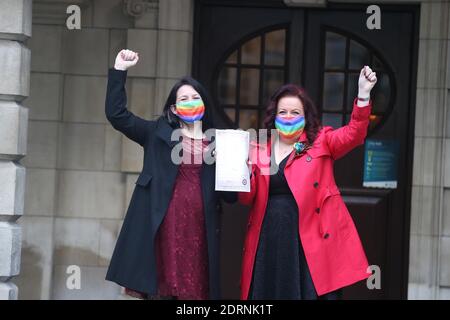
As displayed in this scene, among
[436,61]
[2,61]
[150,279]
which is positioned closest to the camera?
[150,279]

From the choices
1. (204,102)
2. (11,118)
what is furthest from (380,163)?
(11,118)

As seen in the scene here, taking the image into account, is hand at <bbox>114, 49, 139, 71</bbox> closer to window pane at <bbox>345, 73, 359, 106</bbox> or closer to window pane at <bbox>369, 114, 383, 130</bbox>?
window pane at <bbox>345, 73, 359, 106</bbox>

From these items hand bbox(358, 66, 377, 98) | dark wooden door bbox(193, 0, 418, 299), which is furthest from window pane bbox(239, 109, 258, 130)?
hand bbox(358, 66, 377, 98)

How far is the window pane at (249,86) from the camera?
406 inches

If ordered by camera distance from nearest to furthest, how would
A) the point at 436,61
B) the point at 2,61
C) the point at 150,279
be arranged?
1. the point at 150,279
2. the point at 2,61
3. the point at 436,61

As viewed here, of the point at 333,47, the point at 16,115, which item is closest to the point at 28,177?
the point at 16,115

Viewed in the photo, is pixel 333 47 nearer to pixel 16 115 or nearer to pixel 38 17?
pixel 38 17

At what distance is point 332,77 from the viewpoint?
10.2 m

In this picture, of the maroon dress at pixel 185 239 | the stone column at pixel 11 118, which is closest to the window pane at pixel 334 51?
the maroon dress at pixel 185 239

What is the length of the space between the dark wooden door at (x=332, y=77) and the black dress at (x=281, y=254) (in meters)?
2.64

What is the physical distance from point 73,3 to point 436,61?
3189mm

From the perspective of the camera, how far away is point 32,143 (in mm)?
10117

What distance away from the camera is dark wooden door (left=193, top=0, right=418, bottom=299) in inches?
399

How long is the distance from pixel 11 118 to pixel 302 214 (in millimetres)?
2218
